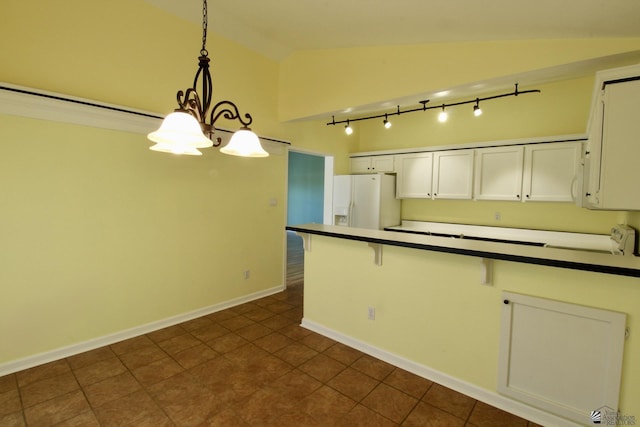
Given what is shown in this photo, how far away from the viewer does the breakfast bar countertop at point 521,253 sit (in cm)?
161

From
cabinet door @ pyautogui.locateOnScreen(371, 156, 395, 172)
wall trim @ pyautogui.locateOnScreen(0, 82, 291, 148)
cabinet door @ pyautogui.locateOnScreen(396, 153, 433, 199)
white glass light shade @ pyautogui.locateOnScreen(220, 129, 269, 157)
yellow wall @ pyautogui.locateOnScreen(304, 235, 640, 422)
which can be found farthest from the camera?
cabinet door @ pyautogui.locateOnScreen(371, 156, 395, 172)

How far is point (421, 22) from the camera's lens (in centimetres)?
234

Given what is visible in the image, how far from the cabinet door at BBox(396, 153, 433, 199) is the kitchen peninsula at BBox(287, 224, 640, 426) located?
2513 mm

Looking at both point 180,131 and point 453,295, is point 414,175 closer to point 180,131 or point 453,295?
point 453,295

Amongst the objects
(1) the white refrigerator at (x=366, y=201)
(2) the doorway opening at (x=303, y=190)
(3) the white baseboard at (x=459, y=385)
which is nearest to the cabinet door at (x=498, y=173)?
(1) the white refrigerator at (x=366, y=201)

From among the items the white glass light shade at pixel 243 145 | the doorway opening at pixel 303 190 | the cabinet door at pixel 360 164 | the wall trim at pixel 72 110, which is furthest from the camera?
the doorway opening at pixel 303 190

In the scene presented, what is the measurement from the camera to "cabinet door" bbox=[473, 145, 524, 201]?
13.4ft

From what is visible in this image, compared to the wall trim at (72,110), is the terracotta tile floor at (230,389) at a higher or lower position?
lower

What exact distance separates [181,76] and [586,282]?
3.93 meters

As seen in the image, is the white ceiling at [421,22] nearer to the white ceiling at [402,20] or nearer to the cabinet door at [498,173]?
the white ceiling at [402,20]

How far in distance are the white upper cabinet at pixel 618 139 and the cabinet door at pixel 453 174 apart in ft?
8.19

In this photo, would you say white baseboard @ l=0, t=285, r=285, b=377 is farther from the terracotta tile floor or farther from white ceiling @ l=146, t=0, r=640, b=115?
white ceiling @ l=146, t=0, r=640, b=115

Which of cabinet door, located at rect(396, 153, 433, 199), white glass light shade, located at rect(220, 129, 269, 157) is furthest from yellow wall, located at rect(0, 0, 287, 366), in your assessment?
cabinet door, located at rect(396, 153, 433, 199)

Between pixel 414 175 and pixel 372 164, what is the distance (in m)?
0.85
